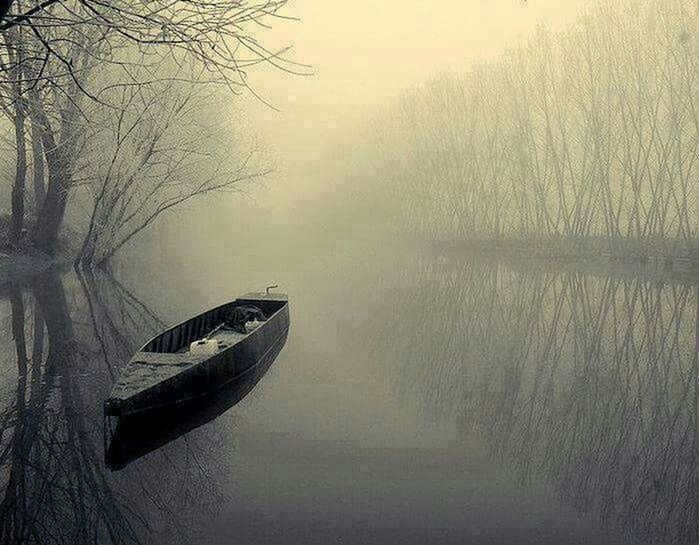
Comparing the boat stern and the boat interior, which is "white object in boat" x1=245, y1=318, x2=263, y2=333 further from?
the boat stern

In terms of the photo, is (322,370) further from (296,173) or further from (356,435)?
(296,173)

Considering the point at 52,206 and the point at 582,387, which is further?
the point at 52,206

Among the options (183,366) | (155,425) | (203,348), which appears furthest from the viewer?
(203,348)

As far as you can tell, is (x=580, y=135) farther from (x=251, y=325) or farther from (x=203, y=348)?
(x=203, y=348)

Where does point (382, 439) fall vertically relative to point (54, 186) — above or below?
below

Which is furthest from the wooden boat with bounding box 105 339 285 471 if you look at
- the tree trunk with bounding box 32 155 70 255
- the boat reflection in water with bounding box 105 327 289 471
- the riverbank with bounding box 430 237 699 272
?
the riverbank with bounding box 430 237 699 272

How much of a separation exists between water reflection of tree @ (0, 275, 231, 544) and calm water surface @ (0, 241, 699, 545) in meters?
0.02

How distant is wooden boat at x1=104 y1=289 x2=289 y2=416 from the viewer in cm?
606

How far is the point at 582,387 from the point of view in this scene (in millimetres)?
9344

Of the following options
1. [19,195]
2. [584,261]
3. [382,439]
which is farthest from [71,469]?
[584,261]

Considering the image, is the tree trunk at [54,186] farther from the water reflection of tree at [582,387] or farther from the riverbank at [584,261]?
the riverbank at [584,261]

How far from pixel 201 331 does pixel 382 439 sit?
202 inches

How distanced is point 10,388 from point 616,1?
32.0m

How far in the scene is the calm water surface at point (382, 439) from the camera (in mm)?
4934
